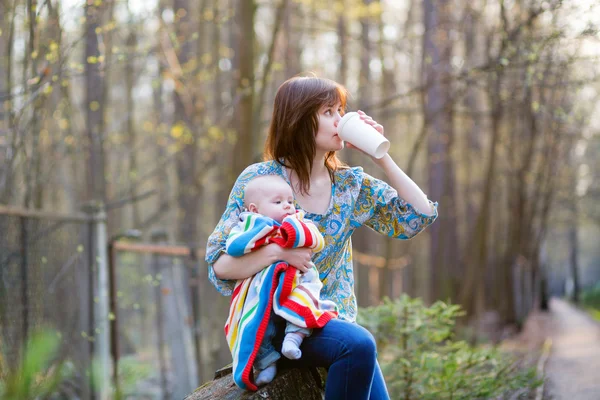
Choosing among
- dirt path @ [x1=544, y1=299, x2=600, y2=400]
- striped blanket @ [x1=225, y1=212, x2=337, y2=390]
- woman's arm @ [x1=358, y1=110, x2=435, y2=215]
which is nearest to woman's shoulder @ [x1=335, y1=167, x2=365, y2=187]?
woman's arm @ [x1=358, y1=110, x2=435, y2=215]

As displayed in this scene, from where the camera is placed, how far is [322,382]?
351 centimetres

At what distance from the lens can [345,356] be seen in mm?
2895

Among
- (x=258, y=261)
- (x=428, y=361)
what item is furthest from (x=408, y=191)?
(x=428, y=361)

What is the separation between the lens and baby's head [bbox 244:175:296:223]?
3.08 metres

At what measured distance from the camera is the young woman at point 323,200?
302 centimetres

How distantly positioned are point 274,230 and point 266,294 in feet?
0.86

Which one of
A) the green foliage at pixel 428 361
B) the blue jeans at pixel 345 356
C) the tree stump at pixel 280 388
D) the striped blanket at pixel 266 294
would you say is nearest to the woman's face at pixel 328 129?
the striped blanket at pixel 266 294

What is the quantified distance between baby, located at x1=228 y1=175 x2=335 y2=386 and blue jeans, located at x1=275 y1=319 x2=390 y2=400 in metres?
0.08

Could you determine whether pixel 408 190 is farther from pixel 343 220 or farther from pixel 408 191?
A: pixel 343 220

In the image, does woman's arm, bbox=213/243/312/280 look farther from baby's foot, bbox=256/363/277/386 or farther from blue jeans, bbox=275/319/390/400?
baby's foot, bbox=256/363/277/386

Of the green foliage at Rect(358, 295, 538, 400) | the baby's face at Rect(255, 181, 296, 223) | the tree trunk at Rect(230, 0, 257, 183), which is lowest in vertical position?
the green foliage at Rect(358, 295, 538, 400)

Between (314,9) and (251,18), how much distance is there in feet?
29.3

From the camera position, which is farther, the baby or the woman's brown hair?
the woman's brown hair

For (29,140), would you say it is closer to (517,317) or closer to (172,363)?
(172,363)
